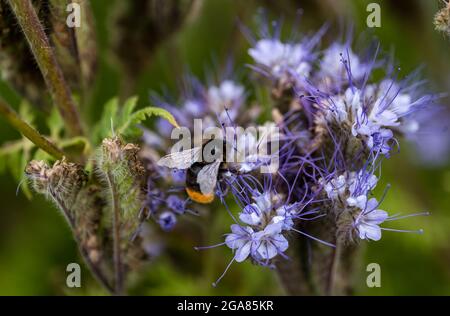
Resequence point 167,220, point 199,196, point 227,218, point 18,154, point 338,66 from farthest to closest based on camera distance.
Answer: point 227,218 → point 18,154 → point 338,66 → point 167,220 → point 199,196

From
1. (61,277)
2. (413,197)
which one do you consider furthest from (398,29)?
(61,277)

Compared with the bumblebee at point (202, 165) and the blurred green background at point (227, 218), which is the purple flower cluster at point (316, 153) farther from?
the blurred green background at point (227, 218)

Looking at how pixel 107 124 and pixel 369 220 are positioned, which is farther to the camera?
pixel 107 124

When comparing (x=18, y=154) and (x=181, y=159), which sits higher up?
(x=18, y=154)

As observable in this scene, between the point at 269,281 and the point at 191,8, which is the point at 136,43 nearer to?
the point at 191,8

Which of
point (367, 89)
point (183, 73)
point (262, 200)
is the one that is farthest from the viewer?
point (183, 73)

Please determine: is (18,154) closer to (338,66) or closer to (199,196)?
(199,196)

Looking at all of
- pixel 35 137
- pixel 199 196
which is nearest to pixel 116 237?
pixel 199 196
